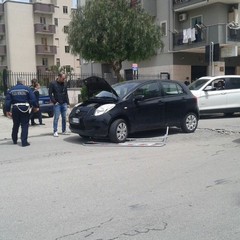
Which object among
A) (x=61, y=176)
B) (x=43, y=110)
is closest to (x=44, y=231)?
(x=61, y=176)

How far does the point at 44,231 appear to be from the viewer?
4434mm

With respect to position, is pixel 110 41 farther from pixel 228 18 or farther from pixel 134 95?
pixel 134 95

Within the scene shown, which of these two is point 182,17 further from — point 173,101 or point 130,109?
point 130,109

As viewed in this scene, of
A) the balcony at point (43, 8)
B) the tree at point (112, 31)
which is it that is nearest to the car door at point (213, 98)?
the tree at point (112, 31)

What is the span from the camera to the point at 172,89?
11.4m

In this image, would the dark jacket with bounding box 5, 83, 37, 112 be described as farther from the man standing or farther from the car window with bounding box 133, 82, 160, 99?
the car window with bounding box 133, 82, 160, 99

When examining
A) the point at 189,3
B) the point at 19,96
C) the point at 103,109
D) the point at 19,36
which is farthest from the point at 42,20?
the point at 103,109

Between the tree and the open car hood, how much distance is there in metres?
12.7

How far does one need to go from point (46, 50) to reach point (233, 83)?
4920 centimetres

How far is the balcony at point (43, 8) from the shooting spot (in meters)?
61.2

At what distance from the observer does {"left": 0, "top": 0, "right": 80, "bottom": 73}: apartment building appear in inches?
2359

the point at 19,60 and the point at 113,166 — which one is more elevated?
the point at 19,60

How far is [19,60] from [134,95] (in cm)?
5293

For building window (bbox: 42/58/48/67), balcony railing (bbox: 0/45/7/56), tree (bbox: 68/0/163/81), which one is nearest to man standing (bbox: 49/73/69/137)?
tree (bbox: 68/0/163/81)
